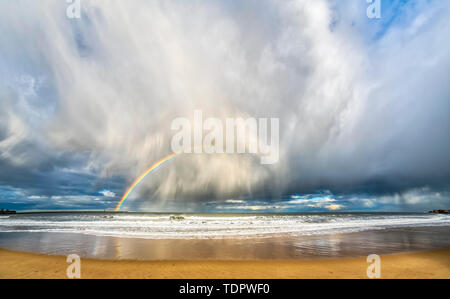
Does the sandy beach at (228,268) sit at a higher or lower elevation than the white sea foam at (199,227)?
higher

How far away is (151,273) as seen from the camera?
28.7ft

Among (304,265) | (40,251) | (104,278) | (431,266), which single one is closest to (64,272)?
(104,278)

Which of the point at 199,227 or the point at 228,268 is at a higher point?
the point at 228,268

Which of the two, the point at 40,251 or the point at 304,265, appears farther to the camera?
the point at 40,251

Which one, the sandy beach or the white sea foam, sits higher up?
the sandy beach

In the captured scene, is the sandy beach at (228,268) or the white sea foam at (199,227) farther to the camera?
the white sea foam at (199,227)

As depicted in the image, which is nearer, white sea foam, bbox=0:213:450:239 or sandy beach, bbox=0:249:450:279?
sandy beach, bbox=0:249:450:279

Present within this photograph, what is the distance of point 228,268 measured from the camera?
9.59m

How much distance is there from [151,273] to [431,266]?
1217 cm

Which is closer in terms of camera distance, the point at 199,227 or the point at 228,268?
the point at 228,268

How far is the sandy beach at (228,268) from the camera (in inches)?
337

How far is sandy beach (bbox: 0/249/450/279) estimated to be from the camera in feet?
28.1
